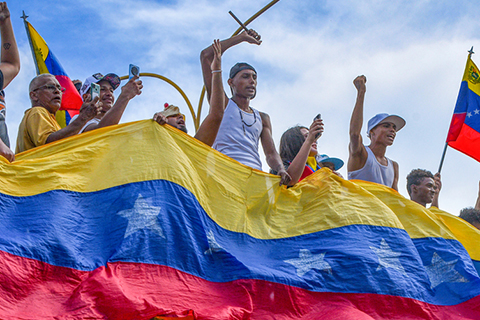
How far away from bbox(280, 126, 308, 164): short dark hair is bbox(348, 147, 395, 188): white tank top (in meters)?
0.70

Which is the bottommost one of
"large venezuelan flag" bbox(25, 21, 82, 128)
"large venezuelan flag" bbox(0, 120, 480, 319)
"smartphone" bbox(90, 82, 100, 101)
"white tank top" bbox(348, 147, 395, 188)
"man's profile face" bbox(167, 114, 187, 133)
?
"large venezuelan flag" bbox(0, 120, 480, 319)

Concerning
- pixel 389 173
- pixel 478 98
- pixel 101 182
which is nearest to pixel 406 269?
pixel 389 173

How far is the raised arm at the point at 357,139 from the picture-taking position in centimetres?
582

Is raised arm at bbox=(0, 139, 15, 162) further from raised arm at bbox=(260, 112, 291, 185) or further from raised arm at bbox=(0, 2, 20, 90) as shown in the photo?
raised arm at bbox=(260, 112, 291, 185)

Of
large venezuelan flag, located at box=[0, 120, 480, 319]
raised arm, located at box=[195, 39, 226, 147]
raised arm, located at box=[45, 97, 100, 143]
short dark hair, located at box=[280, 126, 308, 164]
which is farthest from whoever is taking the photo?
short dark hair, located at box=[280, 126, 308, 164]

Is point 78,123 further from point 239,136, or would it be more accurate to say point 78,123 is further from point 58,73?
point 58,73

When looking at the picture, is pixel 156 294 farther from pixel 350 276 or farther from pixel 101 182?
pixel 350 276

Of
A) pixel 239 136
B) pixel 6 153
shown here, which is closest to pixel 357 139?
pixel 239 136

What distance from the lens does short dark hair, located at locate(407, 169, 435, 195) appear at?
21.8 feet

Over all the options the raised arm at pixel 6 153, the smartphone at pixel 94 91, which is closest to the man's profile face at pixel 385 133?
the smartphone at pixel 94 91

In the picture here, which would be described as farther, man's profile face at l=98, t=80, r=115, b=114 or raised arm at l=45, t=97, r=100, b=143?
man's profile face at l=98, t=80, r=115, b=114

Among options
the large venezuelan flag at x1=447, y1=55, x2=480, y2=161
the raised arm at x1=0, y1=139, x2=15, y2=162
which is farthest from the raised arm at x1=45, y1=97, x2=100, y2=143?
the large venezuelan flag at x1=447, y1=55, x2=480, y2=161

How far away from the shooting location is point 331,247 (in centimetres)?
421

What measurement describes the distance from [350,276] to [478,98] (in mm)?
5641
